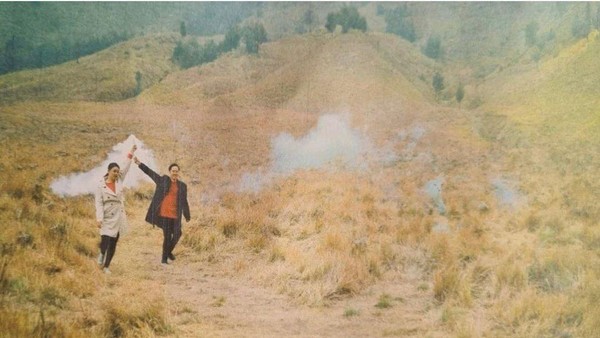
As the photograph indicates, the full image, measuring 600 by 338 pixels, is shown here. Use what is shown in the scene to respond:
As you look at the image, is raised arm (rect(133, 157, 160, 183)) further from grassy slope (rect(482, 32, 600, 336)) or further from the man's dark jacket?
grassy slope (rect(482, 32, 600, 336))

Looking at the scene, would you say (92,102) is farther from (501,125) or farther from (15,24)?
(501,125)

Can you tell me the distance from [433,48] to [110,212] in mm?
14894

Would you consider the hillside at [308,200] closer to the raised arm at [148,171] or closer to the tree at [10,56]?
the tree at [10,56]

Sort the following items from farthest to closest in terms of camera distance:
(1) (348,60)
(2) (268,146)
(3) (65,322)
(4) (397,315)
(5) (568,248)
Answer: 1. (1) (348,60)
2. (2) (268,146)
3. (5) (568,248)
4. (4) (397,315)
5. (3) (65,322)

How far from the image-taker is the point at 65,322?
213 inches

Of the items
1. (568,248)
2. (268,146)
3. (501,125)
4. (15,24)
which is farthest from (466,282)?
(15,24)

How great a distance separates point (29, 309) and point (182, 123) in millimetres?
5038

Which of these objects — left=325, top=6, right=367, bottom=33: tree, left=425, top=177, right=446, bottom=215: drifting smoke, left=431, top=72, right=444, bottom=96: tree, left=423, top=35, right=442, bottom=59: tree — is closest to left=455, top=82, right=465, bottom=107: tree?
left=431, top=72, right=444, bottom=96: tree

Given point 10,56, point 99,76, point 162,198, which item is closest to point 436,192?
point 162,198

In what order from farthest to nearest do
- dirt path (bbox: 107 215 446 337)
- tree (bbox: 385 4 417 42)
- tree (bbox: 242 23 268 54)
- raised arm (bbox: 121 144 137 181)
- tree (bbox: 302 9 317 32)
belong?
tree (bbox: 385 4 417 42) → tree (bbox: 302 9 317 32) → tree (bbox: 242 23 268 54) → raised arm (bbox: 121 144 137 181) → dirt path (bbox: 107 215 446 337)

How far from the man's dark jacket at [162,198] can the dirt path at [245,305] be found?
1.02 ft

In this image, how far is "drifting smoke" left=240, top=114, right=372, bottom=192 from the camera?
1016cm

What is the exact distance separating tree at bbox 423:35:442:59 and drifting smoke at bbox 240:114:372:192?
779cm

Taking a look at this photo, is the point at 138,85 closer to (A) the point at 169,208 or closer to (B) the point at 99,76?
(B) the point at 99,76
